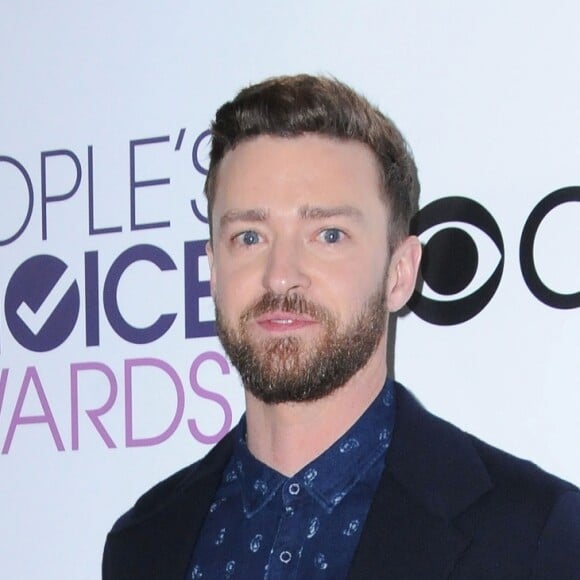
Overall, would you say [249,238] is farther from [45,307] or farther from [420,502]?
[45,307]

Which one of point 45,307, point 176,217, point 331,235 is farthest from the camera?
point 45,307

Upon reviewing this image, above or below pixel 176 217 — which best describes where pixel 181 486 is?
below

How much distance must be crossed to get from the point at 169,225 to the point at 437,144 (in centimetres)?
51

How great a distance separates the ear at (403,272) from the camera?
180 cm

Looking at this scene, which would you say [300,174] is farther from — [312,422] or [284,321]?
[312,422]

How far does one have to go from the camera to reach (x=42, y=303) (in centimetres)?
239

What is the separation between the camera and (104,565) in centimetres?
197

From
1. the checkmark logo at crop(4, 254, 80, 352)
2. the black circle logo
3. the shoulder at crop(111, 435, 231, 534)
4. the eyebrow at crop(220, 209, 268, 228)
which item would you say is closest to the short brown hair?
the eyebrow at crop(220, 209, 268, 228)

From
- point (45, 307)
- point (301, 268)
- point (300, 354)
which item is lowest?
point (45, 307)

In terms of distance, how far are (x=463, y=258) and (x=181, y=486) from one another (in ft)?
1.80

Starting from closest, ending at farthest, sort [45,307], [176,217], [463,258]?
[463,258], [176,217], [45,307]

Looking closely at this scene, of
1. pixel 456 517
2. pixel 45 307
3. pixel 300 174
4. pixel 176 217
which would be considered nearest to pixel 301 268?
pixel 300 174

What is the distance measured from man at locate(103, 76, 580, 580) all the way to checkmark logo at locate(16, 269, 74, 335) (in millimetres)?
609

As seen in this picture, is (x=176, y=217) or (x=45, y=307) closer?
A: (x=176, y=217)
